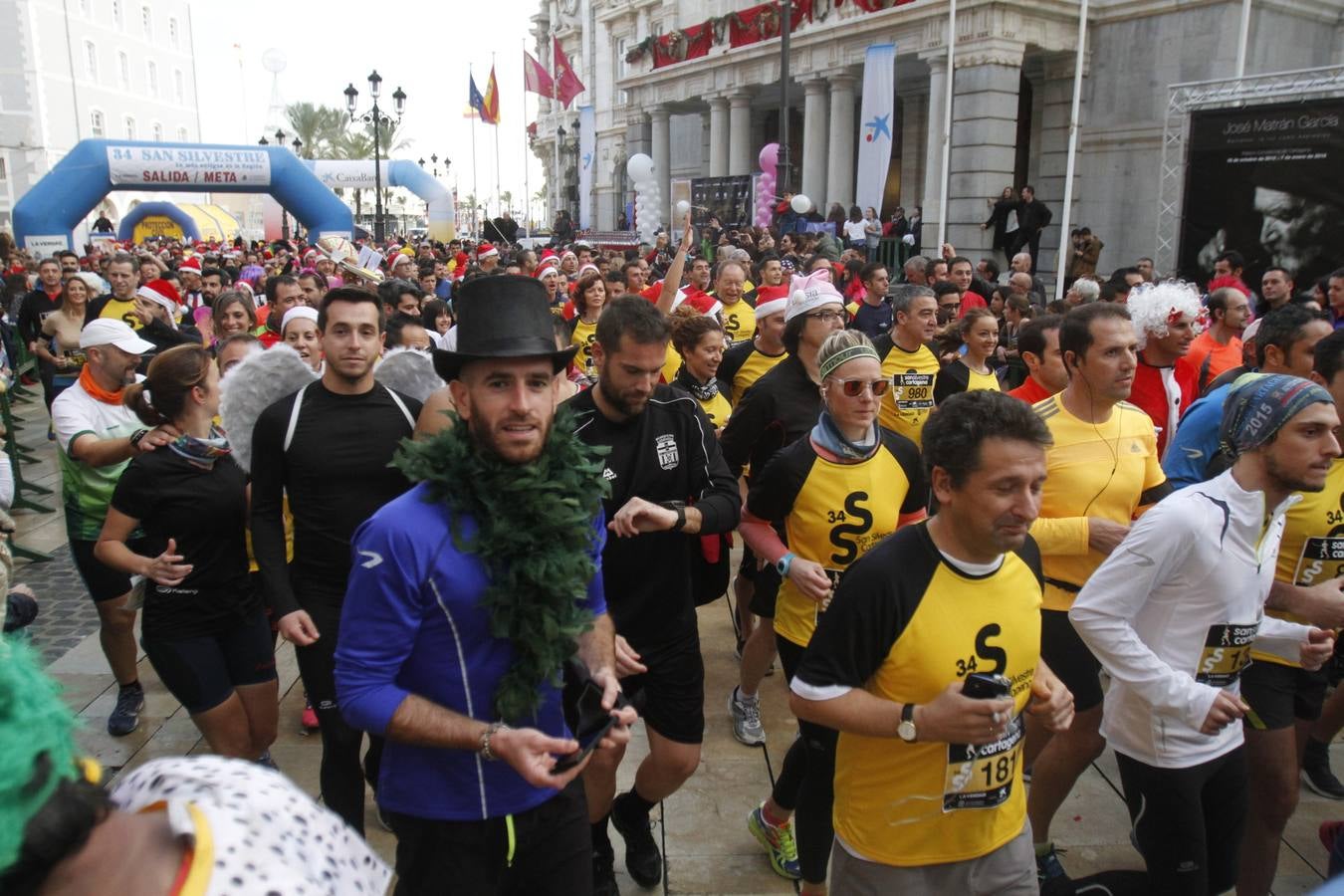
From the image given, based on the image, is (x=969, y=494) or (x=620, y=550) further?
(x=620, y=550)

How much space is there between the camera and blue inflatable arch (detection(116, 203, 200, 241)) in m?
39.1

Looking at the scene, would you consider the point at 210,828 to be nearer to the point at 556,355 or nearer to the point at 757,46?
the point at 556,355

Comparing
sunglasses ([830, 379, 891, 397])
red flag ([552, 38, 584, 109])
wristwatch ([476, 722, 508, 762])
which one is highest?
red flag ([552, 38, 584, 109])

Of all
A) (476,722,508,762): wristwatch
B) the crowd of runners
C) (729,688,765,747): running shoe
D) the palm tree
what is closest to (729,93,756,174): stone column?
the crowd of runners

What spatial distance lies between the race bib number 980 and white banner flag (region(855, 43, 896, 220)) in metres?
17.2

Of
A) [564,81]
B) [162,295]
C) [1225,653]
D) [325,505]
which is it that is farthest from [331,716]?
[564,81]

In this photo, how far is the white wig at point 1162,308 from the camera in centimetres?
498

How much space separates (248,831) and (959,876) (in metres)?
2.00

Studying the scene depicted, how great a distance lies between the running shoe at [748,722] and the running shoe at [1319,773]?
255 centimetres

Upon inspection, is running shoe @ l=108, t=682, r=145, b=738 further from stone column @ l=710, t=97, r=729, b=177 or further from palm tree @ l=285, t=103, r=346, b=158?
palm tree @ l=285, t=103, r=346, b=158

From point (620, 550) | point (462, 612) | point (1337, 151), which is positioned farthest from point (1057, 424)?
point (1337, 151)

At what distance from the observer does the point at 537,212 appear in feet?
463

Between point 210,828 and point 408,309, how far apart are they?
6.96 m

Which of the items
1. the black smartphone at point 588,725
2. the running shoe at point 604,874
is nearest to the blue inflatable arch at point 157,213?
the running shoe at point 604,874
